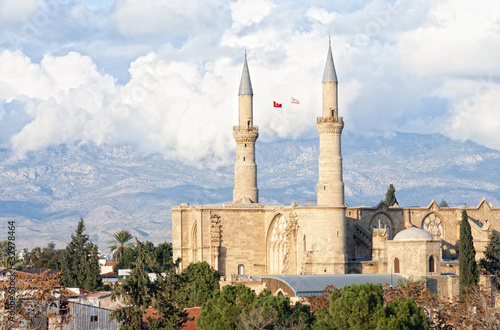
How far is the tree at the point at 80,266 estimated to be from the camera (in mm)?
82750

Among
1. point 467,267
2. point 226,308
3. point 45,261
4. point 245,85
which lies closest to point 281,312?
point 226,308

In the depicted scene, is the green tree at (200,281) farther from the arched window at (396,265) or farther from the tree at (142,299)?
the tree at (142,299)

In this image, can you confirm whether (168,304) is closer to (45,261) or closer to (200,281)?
(200,281)

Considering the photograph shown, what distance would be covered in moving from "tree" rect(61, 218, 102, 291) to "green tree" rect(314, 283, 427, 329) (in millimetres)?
37713

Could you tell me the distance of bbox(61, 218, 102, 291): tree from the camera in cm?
8275

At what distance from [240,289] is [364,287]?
290 inches

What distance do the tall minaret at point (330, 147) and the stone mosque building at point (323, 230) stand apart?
77mm

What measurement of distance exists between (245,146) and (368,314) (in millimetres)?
40318

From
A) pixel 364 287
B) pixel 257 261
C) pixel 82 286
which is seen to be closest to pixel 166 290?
pixel 364 287

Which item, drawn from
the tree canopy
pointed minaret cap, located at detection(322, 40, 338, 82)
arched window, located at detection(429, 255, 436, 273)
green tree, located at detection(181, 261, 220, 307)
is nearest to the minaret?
pointed minaret cap, located at detection(322, 40, 338, 82)

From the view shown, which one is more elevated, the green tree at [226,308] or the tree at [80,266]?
the tree at [80,266]

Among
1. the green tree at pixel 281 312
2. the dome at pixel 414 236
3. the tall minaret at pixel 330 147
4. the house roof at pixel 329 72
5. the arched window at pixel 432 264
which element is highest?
the house roof at pixel 329 72

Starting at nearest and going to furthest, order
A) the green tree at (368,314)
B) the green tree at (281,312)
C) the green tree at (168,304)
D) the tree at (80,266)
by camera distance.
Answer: the green tree at (368,314)
the green tree at (281,312)
the green tree at (168,304)
the tree at (80,266)

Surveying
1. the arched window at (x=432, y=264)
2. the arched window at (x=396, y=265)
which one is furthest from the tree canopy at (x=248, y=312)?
the arched window at (x=432, y=264)
